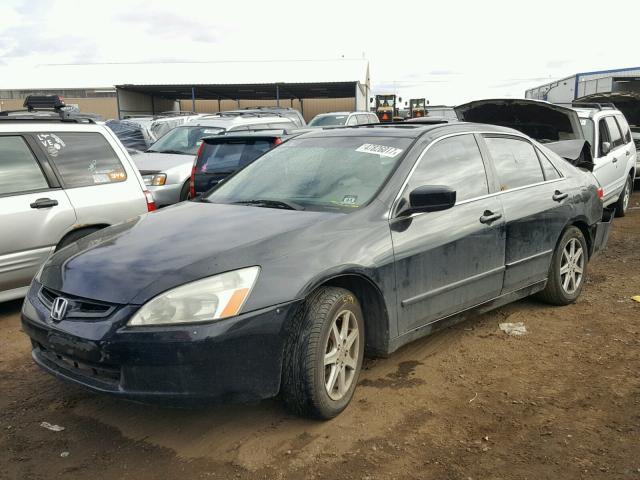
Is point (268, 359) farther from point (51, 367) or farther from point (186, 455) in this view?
point (51, 367)

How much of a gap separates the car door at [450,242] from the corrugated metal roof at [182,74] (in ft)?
106

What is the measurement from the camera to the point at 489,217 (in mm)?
4242

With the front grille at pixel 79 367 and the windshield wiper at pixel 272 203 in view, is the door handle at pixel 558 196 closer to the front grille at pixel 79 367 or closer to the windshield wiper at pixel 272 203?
the windshield wiper at pixel 272 203

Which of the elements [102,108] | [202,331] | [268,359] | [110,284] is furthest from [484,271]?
[102,108]

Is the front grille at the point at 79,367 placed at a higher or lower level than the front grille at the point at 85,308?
lower

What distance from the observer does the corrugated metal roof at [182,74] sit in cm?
3672

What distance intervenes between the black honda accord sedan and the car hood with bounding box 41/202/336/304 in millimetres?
11

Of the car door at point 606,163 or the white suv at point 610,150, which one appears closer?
the car door at point 606,163

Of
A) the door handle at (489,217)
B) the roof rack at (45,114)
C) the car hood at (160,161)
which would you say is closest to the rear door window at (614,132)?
the door handle at (489,217)

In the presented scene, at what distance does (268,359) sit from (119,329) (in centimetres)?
70

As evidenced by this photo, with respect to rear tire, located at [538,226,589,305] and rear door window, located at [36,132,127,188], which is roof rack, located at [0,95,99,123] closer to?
rear door window, located at [36,132,127,188]

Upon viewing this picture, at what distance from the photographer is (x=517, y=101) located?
834cm

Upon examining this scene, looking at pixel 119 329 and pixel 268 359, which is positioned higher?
pixel 119 329

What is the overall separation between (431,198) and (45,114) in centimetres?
430
